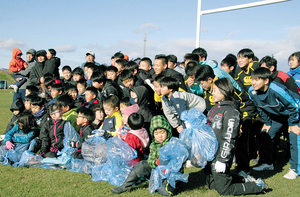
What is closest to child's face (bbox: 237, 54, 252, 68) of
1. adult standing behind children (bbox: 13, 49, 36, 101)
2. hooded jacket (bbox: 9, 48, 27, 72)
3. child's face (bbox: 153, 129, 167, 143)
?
child's face (bbox: 153, 129, 167, 143)

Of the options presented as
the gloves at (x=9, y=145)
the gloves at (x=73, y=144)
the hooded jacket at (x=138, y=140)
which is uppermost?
the hooded jacket at (x=138, y=140)

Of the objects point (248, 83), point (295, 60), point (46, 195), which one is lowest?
point (46, 195)

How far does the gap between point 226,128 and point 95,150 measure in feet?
6.63

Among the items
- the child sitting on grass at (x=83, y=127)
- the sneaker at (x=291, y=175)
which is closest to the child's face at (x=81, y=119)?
the child sitting on grass at (x=83, y=127)

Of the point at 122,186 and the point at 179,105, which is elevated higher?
the point at 179,105

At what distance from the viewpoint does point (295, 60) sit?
4711 mm

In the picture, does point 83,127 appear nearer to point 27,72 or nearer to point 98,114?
point 98,114

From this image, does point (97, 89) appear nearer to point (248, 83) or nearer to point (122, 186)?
point (122, 186)

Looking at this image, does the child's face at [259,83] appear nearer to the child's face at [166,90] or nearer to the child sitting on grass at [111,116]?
the child's face at [166,90]

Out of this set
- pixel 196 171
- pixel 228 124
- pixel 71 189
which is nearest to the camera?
pixel 228 124

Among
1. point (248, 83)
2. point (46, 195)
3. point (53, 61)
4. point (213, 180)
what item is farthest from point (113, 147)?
point (53, 61)

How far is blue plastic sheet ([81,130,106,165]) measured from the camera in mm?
3676

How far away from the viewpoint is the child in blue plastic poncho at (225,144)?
9.85 feet

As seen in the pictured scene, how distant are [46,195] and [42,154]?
4.52 ft
